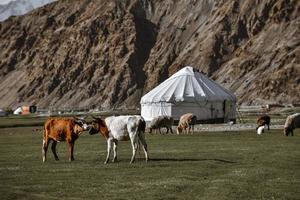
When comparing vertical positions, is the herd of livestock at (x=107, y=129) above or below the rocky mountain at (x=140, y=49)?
below

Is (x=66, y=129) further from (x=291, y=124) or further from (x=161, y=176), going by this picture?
(x=291, y=124)

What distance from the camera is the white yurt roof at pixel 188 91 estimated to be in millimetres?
59281

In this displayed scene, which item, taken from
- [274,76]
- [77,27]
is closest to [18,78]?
[77,27]

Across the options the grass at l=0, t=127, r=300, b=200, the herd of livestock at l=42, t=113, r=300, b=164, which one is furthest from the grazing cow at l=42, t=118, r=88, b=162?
the grass at l=0, t=127, r=300, b=200

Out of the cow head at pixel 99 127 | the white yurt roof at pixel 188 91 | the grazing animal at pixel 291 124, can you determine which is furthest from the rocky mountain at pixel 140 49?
the cow head at pixel 99 127

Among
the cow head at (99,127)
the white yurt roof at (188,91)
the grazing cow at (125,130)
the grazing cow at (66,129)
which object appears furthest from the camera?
the white yurt roof at (188,91)

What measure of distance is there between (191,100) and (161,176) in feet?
134

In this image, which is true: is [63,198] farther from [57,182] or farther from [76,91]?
[76,91]

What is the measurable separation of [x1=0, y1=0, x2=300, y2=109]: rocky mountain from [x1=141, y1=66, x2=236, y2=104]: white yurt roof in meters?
44.1

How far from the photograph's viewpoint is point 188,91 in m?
60.1

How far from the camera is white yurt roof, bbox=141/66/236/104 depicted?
59.3 meters

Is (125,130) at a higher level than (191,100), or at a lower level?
lower

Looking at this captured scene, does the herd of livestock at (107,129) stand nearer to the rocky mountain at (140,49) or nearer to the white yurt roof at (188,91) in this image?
the white yurt roof at (188,91)

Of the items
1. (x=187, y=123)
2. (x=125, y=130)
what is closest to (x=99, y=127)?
(x=125, y=130)
